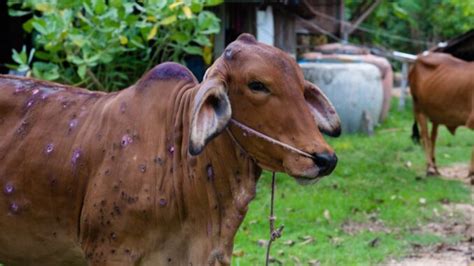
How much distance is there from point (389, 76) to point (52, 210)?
12.9 metres

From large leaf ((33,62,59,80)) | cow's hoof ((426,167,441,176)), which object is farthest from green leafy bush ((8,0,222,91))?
cow's hoof ((426,167,441,176))

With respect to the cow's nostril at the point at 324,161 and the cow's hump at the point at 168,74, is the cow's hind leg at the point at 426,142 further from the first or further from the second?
the cow's nostril at the point at 324,161

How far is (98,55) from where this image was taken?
707cm

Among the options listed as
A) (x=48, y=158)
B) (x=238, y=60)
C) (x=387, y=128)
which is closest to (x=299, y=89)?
(x=238, y=60)

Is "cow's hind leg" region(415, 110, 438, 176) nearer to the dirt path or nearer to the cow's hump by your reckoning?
the dirt path

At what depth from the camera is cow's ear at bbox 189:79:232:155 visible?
2949mm

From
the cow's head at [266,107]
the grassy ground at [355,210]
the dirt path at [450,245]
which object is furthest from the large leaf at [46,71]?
the cow's head at [266,107]

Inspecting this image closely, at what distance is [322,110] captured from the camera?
3.48m

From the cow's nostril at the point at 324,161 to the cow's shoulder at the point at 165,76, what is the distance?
720 millimetres

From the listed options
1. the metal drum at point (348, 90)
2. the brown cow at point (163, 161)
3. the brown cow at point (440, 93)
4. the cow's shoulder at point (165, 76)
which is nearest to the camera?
the brown cow at point (163, 161)

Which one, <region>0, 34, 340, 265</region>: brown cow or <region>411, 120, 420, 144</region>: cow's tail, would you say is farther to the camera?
<region>411, 120, 420, 144</region>: cow's tail

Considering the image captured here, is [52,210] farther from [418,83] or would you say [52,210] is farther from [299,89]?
[418,83]

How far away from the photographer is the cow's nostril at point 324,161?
3.00 meters

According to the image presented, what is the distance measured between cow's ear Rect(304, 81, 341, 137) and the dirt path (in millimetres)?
3252
